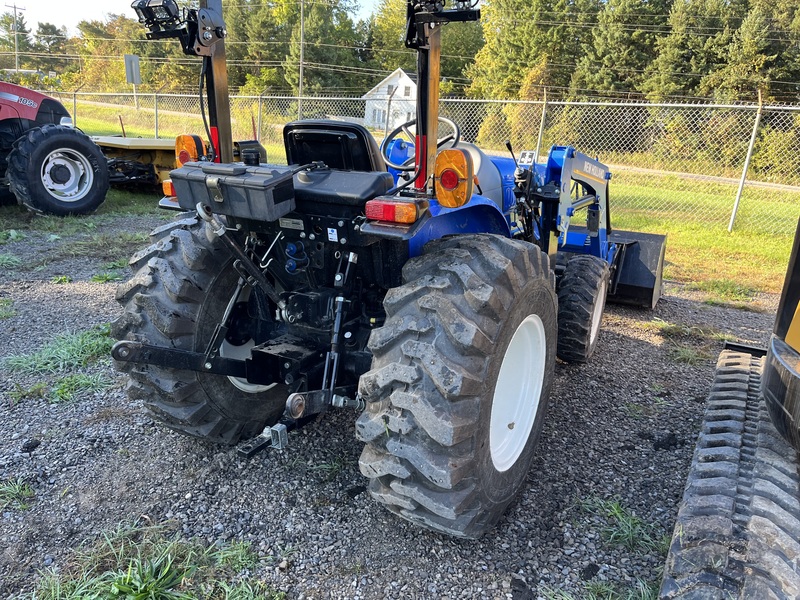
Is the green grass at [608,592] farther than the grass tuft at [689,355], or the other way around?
the grass tuft at [689,355]

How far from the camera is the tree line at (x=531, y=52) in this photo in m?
29.5

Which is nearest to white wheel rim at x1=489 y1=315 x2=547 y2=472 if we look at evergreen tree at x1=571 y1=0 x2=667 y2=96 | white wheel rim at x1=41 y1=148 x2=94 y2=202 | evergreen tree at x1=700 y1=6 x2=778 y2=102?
white wheel rim at x1=41 y1=148 x2=94 y2=202

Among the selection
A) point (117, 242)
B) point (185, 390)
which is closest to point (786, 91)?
point (117, 242)

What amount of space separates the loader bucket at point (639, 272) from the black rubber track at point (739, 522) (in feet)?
10.8

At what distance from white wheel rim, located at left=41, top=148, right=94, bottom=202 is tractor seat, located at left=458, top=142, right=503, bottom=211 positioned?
273 inches

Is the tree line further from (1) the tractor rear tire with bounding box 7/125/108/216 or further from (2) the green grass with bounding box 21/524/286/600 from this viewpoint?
(2) the green grass with bounding box 21/524/286/600

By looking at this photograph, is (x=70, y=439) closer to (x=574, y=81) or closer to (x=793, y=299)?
(x=793, y=299)

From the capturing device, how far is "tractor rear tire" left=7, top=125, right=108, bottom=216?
7.76 metres

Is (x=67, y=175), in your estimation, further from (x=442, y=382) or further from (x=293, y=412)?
(x=442, y=382)

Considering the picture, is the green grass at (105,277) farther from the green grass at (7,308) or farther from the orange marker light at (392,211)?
the orange marker light at (392,211)

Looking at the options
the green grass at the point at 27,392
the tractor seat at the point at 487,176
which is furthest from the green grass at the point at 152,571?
the tractor seat at the point at 487,176

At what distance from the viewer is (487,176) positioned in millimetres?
3658

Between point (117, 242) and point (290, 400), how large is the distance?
6304 millimetres

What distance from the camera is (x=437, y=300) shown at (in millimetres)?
2096
